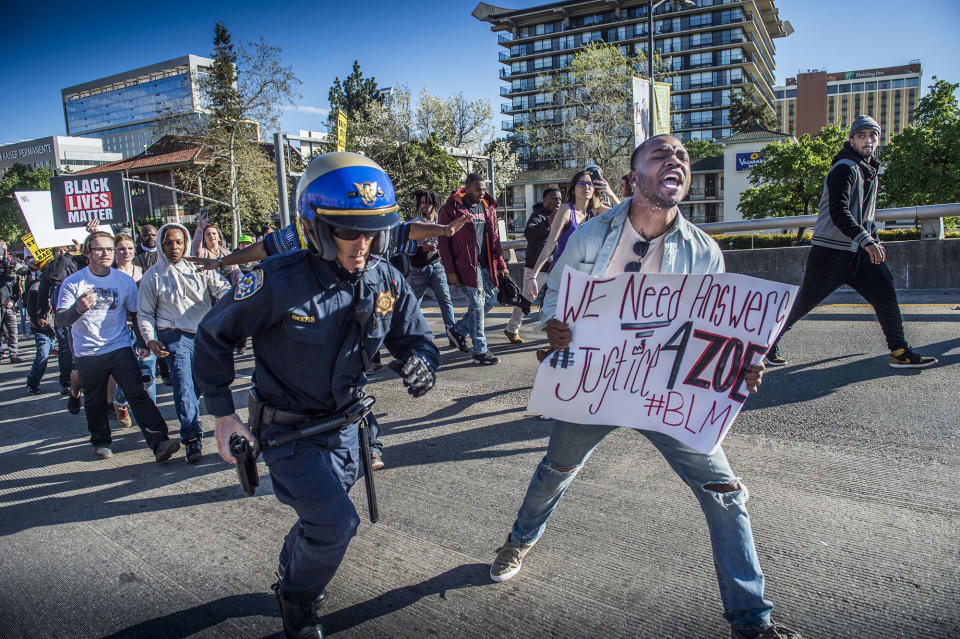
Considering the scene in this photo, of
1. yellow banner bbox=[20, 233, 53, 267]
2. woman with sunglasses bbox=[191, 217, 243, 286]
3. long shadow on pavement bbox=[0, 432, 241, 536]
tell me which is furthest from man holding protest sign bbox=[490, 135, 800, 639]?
yellow banner bbox=[20, 233, 53, 267]

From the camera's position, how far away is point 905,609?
2.45 m

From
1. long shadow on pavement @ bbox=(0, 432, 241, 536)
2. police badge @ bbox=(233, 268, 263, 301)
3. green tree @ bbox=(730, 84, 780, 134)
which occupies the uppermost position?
green tree @ bbox=(730, 84, 780, 134)

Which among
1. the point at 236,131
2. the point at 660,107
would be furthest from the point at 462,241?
the point at 236,131

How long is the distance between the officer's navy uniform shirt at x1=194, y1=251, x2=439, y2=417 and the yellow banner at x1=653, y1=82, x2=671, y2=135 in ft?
40.3

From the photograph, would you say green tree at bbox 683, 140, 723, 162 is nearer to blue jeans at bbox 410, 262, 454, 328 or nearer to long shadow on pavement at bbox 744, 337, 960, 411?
blue jeans at bbox 410, 262, 454, 328

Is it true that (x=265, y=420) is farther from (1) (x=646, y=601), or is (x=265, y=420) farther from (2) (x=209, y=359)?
(1) (x=646, y=601)

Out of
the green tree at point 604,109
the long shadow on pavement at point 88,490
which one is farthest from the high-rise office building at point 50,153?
the long shadow on pavement at point 88,490

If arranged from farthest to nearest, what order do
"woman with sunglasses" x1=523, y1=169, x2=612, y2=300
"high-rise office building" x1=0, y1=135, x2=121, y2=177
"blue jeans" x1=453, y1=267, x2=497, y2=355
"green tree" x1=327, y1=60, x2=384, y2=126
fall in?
"high-rise office building" x1=0, y1=135, x2=121, y2=177
"green tree" x1=327, y1=60, x2=384, y2=126
"blue jeans" x1=453, y1=267, x2=497, y2=355
"woman with sunglasses" x1=523, y1=169, x2=612, y2=300

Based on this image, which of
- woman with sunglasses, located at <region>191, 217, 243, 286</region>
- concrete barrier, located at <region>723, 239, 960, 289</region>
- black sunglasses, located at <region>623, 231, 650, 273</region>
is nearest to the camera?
black sunglasses, located at <region>623, 231, 650, 273</region>

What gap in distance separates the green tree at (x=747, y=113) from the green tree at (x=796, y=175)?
1488 inches

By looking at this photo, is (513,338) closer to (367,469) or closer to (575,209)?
(575,209)

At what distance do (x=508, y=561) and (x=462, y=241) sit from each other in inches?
192

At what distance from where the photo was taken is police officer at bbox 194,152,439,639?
7.84 ft

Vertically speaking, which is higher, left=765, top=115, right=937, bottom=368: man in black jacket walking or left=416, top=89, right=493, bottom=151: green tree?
left=416, top=89, right=493, bottom=151: green tree
